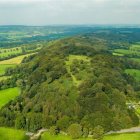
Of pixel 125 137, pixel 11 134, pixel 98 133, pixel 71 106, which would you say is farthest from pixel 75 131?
pixel 11 134

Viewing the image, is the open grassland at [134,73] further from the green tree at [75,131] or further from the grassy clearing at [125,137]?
the green tree at [75,131]

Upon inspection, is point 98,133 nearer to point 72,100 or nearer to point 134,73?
point 72,100

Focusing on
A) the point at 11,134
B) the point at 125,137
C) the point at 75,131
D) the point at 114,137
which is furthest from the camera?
the point at 11,134

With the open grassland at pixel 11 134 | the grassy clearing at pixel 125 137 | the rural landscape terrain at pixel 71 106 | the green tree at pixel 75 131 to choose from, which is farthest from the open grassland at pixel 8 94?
the grassy clearing at pixel 125 137

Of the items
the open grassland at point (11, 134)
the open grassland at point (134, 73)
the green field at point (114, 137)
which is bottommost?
the open grassland at point (11, 134)

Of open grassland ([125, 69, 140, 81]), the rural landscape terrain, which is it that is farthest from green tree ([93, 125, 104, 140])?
open grassland ([125, 69, 140, 81])

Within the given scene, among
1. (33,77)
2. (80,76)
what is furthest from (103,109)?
(33,77)

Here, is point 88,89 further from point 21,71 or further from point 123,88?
point 21,71
